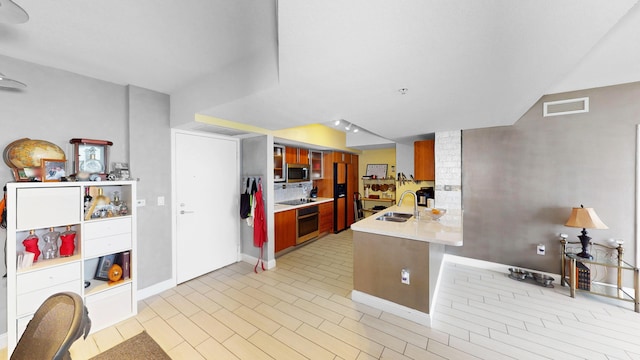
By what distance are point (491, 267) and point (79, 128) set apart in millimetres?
5677

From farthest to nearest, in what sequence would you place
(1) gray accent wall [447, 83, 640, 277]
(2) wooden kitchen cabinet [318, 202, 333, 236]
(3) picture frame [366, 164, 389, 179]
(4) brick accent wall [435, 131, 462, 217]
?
1. (3) picture frame [366, 164, 389, 179]
2. (2) wooden kitchen cabinet [318, 202, 333, 236]
3. (4) brick accent wall [435, 131, 462, 217]
4. (1) gray accent wall [447, 83, 640, 277]

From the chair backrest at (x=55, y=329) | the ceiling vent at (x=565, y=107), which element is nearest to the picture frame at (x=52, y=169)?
the chair backrest at (x=55, y=329)

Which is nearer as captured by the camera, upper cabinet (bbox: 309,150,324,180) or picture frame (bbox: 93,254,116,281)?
picture frame (bbox: 93,254,116,281)

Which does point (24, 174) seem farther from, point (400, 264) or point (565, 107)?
point (565, 107)

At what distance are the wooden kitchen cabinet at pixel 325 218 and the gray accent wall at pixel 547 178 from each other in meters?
2.65

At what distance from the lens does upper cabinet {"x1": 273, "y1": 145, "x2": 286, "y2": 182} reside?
14.5 feet

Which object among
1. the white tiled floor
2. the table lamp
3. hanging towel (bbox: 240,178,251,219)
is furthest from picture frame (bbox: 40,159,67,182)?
the table lamp

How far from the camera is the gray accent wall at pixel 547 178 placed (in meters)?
2.75

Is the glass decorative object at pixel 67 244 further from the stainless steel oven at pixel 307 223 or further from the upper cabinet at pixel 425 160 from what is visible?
the upper cabinet at pixel 425 160

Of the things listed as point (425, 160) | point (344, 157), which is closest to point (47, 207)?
point (425, 160)

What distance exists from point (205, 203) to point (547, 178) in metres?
4.98

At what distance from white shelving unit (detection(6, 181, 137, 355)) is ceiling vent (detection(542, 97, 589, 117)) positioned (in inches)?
210

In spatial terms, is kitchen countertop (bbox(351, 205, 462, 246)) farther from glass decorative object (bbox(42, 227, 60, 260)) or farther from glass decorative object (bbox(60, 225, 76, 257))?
glass decorative object (bbox(42, 227, 60, 260))

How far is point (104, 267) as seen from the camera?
2.44 metres
